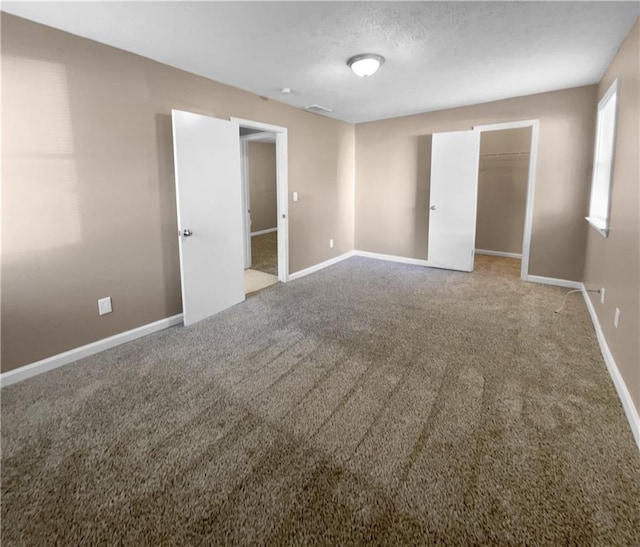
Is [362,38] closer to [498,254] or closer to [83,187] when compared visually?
[83,187]

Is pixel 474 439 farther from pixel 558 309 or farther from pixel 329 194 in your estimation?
pixel 329 194

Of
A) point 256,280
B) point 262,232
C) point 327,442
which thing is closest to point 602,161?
point 327,442

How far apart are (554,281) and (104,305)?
16.7 feet

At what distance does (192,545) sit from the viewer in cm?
137

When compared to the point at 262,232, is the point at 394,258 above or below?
below

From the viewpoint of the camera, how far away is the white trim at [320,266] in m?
5.20

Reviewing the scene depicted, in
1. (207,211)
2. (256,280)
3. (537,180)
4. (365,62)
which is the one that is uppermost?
(365,62)

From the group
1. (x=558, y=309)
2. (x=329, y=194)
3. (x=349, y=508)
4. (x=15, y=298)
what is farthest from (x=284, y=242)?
(x=349, y=508)

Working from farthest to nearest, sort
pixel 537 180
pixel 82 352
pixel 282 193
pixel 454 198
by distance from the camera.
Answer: pixel 454 198 < pixel 282 193 < pixel 537 180 < pixel 82 352

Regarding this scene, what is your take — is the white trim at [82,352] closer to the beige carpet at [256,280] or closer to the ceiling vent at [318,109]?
the beige carpet at [256,280]

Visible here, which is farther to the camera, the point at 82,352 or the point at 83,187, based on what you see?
the point at 82,352

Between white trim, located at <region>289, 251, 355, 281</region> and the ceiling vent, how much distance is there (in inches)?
87.2

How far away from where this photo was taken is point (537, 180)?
458 cm

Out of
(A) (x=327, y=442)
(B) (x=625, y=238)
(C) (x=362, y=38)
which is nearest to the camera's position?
(A) (x=327, y=442)
